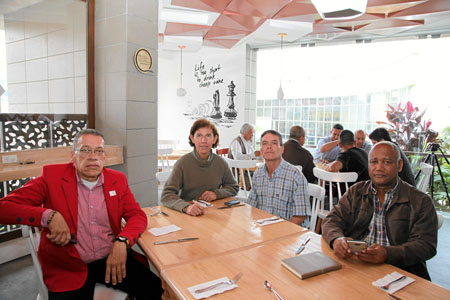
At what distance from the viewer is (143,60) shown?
3908 mm

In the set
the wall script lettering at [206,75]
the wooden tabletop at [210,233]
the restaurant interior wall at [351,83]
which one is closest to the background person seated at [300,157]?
the wooden tabletop at [210,233]

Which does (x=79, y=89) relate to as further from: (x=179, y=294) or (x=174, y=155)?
(x=179, y=294)

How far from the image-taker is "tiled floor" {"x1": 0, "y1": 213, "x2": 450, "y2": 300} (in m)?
2.54

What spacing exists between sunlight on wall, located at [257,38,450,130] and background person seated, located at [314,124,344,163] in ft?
5.99

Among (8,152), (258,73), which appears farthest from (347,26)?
(8,152)

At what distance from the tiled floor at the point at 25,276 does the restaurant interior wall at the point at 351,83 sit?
10.9 ft

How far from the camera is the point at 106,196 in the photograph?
182cm

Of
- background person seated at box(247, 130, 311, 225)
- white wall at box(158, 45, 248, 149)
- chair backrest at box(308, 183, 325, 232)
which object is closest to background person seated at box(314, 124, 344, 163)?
white wall at box(158, 45, 248, 149)

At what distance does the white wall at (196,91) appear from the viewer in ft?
23.8

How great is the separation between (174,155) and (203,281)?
216 inches

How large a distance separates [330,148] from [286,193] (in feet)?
10.4

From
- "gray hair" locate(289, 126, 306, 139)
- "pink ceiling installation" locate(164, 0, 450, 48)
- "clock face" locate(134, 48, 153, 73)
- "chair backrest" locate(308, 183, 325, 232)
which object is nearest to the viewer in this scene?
"chair backrest" locate(308, 183, 325, 232)

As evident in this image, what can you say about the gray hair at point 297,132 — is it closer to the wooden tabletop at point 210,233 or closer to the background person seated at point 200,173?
the background person seated at point 200,173

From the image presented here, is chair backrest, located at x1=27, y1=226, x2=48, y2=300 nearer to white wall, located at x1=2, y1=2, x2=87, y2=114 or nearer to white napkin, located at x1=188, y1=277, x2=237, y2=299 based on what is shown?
white napkin, located at x1=188, y1=277, x2=237, y2=299
